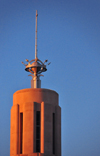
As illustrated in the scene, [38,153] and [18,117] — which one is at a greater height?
[18,117]

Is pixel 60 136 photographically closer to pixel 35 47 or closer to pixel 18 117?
pixel 18 117

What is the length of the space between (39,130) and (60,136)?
14.1 ft

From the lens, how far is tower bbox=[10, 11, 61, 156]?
81625 mm

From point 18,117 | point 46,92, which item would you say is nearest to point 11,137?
point 18,117

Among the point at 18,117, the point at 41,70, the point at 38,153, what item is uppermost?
the point at 41,70

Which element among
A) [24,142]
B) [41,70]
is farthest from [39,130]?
[41,70]

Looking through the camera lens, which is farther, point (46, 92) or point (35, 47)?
point (35, 47)

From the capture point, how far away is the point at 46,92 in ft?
277

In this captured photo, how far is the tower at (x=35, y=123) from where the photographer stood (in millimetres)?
81625

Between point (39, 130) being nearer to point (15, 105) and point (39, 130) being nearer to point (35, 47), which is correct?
point (15, 105)

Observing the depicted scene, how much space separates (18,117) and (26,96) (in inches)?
135

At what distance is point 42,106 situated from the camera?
273 ft

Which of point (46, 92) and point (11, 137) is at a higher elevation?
point (46, 92)

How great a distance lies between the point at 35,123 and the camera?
82.5 meters
